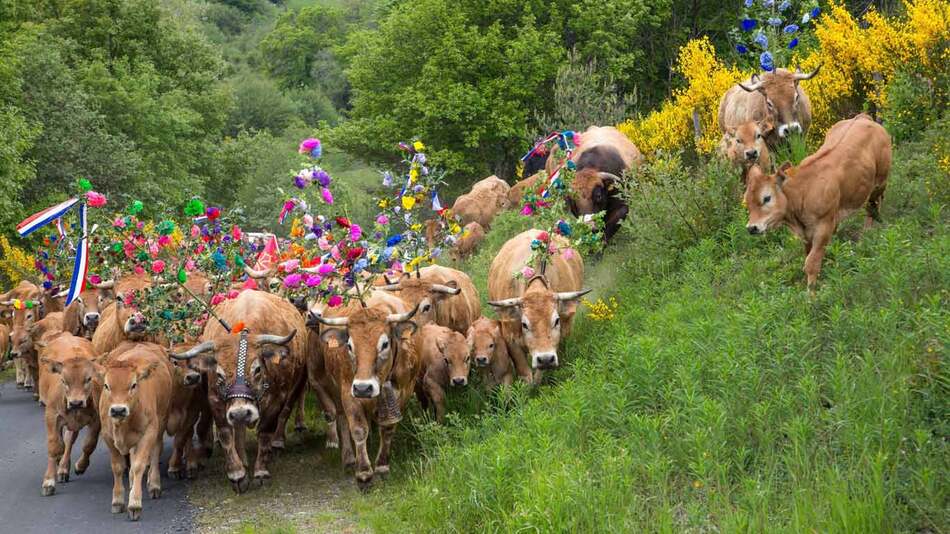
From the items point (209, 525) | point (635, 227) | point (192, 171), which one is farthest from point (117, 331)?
point (192, 171)

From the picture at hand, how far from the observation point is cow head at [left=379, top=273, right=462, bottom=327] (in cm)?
1338

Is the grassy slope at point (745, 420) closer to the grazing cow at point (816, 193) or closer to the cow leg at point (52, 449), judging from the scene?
the grazing cow at point (816, 193)

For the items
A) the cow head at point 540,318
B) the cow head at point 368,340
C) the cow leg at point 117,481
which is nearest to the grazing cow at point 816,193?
the cow head at point 540,318

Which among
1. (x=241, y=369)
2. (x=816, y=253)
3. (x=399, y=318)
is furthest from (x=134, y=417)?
(x=816, y=253)

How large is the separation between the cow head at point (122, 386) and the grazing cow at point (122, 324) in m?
1.95

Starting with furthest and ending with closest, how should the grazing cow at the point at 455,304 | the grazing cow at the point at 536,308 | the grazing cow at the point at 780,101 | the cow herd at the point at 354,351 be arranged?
the grazing cow at the point at 455,304
the grazing cow at the point at 780,101
the grazing cow at the point at 536,308
the cow herd at the point at 354,351

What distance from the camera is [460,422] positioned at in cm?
1127

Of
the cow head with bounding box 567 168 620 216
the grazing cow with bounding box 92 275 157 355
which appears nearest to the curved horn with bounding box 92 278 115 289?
the grazing cow with bounding box 92 275 157 355

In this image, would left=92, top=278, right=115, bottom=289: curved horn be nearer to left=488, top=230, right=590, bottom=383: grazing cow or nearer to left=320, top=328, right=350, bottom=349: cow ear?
left=488, top=230, right=590, bottom=383: grazing cow

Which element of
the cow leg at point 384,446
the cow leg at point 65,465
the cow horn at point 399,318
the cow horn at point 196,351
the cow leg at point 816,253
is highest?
the cow leg at point 816,253

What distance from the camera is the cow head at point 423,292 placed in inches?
527

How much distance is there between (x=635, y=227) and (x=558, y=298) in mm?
3011

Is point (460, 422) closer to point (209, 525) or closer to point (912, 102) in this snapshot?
point (209, 525)

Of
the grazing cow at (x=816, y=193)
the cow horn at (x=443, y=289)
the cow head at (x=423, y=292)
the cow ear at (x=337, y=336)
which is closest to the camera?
the grazing cow at (x=816, y=193)
